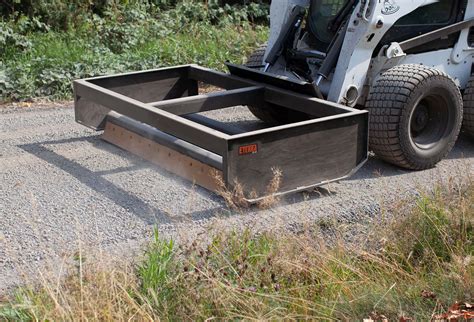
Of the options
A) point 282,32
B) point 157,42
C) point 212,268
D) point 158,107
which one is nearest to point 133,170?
point 158,107

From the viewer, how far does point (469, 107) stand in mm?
7691

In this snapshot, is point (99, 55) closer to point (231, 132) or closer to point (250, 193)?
point (231, 132)

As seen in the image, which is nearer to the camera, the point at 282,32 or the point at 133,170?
the point at 133,170

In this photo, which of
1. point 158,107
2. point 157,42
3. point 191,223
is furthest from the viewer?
point 157,42

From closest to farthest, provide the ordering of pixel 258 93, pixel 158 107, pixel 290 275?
pixel 290 275 < pixel 158 107 < pixel 258 93

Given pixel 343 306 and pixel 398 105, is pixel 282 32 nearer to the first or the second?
pixel 398 105

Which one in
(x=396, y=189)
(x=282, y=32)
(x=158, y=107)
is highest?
(x=282, y=32)

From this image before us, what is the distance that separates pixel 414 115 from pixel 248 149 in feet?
6.56

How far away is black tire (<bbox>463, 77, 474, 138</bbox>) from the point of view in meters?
7.66

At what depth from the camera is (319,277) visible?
15.3ft

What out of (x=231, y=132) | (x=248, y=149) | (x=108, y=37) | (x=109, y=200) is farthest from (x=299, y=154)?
(x=108, y=37)

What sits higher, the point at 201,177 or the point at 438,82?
the point at 438,82

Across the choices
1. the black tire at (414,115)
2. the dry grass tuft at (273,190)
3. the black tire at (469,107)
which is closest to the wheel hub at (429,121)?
the black tire at (414,115)

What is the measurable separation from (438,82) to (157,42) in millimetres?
5227
